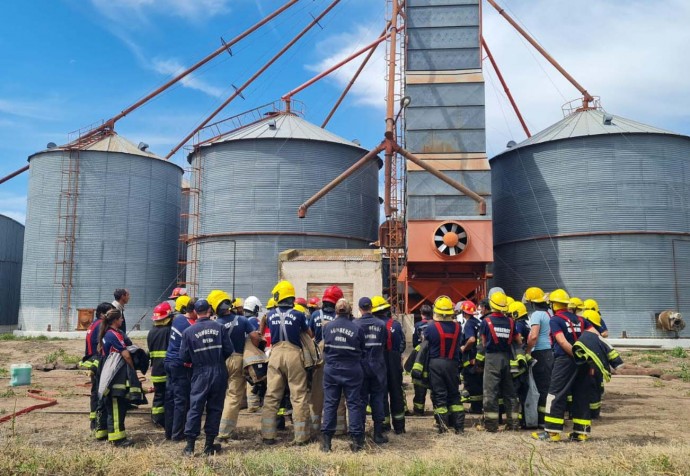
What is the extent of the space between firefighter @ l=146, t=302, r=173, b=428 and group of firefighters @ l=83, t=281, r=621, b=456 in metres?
0.02

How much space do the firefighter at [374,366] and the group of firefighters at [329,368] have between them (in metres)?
0.02

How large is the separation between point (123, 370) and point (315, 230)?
20964mm

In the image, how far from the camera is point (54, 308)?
30641 mm

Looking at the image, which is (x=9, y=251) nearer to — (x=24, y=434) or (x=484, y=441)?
(x=24, y=434)

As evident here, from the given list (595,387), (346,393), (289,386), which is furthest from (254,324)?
(595,387)

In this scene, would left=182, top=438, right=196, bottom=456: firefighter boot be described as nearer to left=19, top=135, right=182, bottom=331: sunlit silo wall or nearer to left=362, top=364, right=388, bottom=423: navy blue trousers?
left=362, top=364, right=388, bottom=423: navy blue trousers

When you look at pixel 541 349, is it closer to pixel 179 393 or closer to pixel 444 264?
pixel 179 393

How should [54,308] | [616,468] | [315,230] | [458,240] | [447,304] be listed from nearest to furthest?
1. [616,468]
2. [447,304]
3. [458,240]
4. [315,230]
5. [54,308]

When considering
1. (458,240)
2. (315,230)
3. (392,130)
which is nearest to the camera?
(458,240)

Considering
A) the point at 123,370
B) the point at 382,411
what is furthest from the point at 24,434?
the point at 382,411

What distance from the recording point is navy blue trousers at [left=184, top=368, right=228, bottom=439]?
23.7ft

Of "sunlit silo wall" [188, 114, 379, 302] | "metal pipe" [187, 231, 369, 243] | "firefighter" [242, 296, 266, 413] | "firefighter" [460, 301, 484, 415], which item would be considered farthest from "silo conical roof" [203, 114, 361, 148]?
"firefighter" [460, 301, 484, 415]

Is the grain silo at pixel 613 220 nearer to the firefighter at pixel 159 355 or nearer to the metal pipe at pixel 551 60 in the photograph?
the metal pipe at pixel 551 60

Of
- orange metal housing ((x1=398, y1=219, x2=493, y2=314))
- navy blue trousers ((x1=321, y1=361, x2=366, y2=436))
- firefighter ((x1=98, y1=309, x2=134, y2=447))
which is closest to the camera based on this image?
navy blue trousers ((x1=321, y1=361, x2=366, y2=436))
